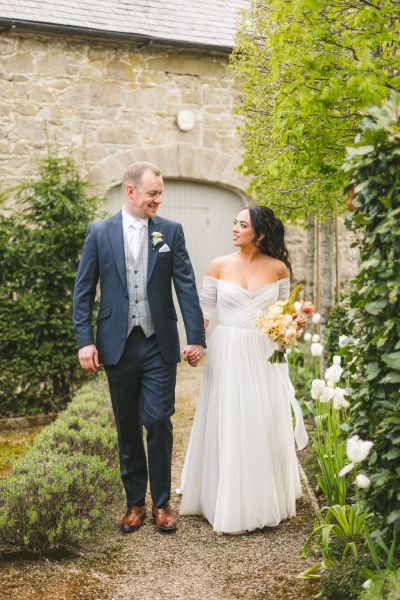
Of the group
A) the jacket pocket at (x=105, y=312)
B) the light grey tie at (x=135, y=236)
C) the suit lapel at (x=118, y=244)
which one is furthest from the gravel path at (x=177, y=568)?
the light grey tie at (x=135, y=236)

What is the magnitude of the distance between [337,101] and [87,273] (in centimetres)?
182

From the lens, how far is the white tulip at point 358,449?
2.96 metres

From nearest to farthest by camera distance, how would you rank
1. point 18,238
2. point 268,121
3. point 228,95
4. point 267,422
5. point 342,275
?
point 267,422 < point 268,121 < point 18,238 < point 228,95 < point 342,275

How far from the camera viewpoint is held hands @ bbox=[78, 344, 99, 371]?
4.13 metres

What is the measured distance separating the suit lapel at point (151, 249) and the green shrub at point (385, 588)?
2076 millimetres

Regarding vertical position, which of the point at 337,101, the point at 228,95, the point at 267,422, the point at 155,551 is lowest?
the point at 155,551

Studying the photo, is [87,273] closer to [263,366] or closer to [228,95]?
[263,366]

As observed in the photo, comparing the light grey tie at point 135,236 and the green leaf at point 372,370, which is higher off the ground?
the light grey tie at point 135,236

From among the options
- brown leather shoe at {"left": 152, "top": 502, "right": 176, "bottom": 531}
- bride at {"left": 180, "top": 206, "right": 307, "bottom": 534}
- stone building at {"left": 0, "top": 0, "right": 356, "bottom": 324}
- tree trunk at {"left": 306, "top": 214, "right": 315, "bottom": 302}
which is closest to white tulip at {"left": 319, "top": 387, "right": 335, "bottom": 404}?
bride at {"left": 180, "top": 206, "right": 307, "bottom": 534}

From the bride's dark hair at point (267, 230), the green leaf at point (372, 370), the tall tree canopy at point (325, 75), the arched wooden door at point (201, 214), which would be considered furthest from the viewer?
the arched wooden door at point (201, 214)

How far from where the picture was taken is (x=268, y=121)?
20.2 feet

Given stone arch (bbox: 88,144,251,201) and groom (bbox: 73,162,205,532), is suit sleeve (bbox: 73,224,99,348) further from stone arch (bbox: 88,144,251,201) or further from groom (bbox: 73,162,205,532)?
stone arch (bbox: 88,144,251,201)

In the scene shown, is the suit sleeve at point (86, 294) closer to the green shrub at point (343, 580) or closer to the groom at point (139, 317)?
the groom at point (139, 317)

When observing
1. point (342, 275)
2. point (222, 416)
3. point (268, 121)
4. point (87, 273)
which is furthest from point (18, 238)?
point (342, 275)
